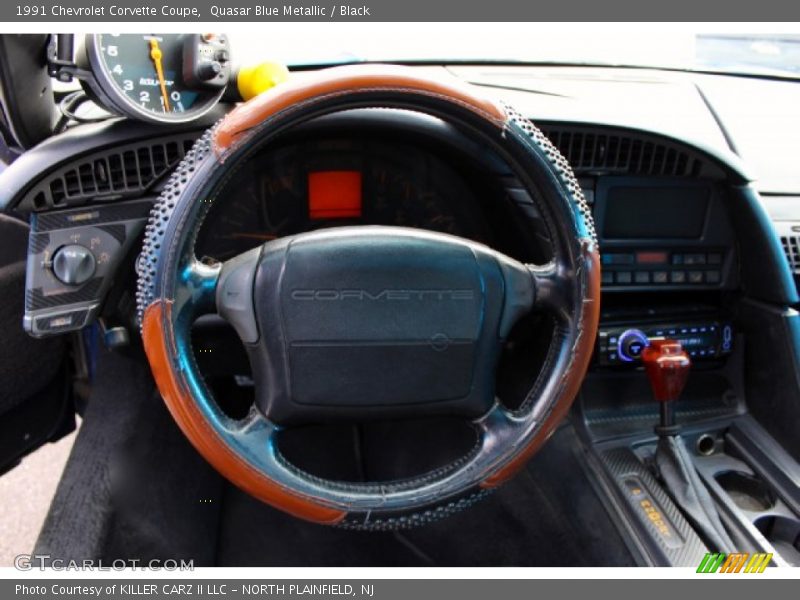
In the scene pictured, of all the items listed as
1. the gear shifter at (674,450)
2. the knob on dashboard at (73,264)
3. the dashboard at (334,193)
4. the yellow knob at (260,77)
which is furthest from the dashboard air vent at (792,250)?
the knob on dashboard at (73,264)

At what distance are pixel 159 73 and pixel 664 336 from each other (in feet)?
3.74

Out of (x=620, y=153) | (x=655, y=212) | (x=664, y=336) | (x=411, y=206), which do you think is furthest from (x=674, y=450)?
(x=411, y=206)

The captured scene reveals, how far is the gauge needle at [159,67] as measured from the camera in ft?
3.97

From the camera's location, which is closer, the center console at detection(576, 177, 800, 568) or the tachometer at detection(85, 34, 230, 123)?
the tachometer at detection(85, 34, 230, 123)

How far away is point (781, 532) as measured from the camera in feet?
4.98

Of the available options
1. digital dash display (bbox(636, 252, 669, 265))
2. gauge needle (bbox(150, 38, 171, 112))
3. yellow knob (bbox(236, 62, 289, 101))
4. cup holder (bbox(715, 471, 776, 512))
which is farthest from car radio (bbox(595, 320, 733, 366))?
gauge needle (bbox(150, 38, 171, 112))

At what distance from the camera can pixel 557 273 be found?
1.10 meters

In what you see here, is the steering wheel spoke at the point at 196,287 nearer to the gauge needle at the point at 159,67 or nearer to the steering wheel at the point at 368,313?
the steering wheel at the point at 368,313

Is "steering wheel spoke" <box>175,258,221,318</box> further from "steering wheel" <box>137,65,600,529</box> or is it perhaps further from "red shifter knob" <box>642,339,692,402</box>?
"red shifter knob" <box>642,339,692,402</box>

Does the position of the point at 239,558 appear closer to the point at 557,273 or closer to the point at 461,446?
the point at 461,446

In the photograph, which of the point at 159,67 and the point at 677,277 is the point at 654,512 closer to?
the point at 677,277

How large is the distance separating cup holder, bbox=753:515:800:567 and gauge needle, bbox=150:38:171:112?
139 cm

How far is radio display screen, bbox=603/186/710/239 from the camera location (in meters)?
1.53

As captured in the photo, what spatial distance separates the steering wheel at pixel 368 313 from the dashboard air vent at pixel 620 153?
40cm
